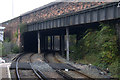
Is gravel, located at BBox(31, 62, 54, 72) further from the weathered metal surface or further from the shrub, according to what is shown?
the shrub

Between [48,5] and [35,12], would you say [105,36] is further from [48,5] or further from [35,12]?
[35,12]

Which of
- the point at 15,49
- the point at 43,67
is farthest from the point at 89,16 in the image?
the point at 15,49

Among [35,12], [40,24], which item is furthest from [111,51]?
[35,12]

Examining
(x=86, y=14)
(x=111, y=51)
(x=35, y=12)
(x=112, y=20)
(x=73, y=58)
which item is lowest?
(x=73, y=58)

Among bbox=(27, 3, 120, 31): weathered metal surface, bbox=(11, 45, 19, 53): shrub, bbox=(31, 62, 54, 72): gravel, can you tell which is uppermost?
bbox=(27, 3, 120, 31): weathered metal surface

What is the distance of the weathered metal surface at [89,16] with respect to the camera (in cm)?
1196

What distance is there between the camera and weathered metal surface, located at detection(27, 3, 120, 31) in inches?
471

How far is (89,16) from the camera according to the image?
14.2 m

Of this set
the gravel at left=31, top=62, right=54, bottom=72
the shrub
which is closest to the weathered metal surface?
the gravel at left=31, top=62, right=54, bottom=72

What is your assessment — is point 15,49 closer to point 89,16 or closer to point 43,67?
point 43,67

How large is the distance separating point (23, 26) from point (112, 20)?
1883cm

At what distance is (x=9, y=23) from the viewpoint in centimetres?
3325

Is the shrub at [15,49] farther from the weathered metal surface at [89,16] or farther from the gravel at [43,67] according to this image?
the gravel at [43,67]

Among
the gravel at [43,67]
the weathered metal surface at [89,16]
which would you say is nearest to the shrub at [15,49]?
the weathered metal surface at [89,16]
